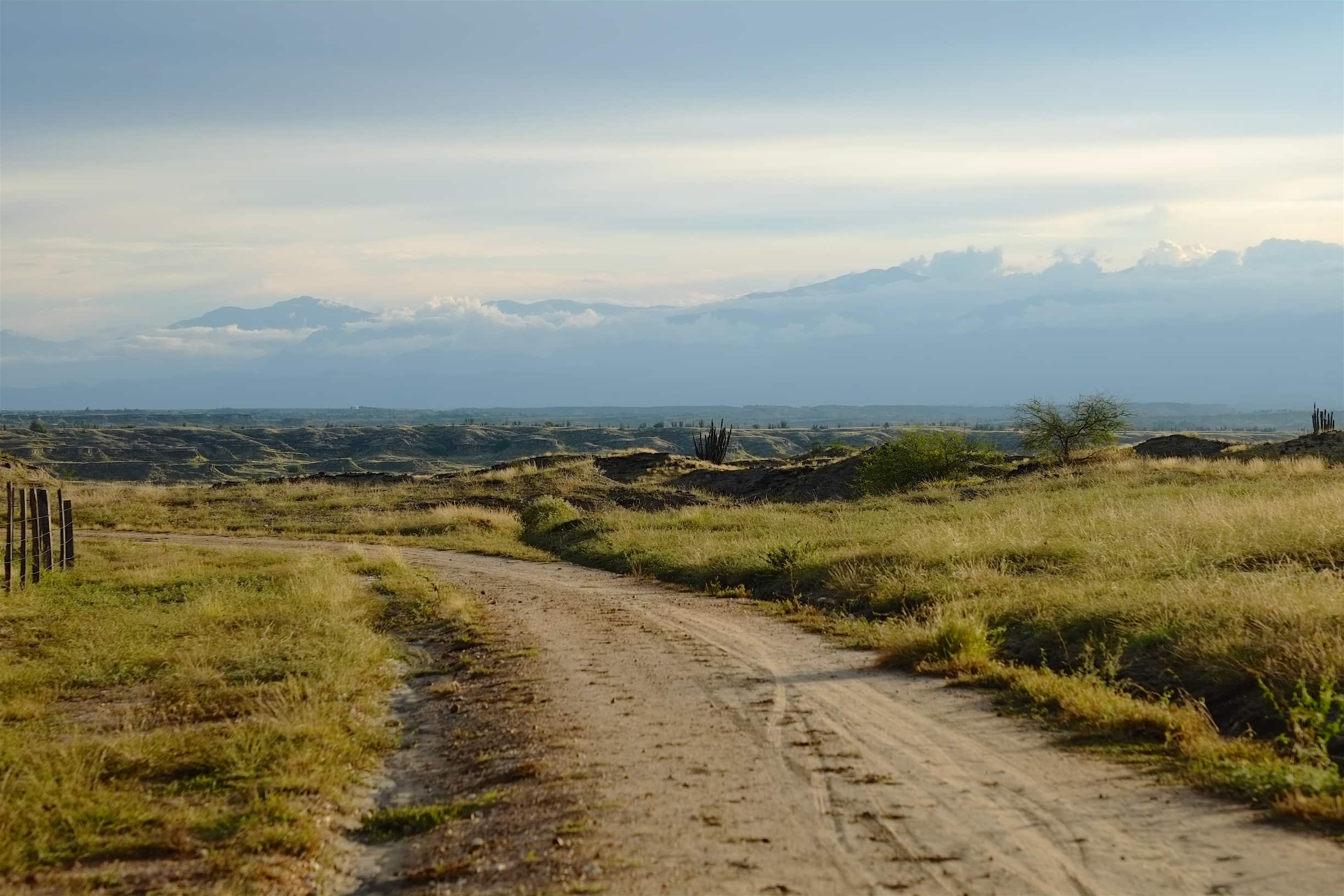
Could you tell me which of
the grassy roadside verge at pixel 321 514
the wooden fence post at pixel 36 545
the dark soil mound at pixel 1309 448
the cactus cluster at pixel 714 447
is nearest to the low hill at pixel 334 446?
the cactus cluster at pixel 714 447

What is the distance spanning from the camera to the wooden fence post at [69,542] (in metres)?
22.8

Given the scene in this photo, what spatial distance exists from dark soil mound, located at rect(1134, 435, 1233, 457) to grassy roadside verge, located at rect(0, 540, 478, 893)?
129 feet

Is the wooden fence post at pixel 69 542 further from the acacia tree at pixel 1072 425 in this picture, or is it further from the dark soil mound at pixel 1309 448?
the acacia tree at pixel 1072 425

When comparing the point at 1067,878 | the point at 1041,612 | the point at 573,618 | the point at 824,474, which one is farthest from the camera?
the point at 824,474

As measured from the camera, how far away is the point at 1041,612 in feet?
42.6

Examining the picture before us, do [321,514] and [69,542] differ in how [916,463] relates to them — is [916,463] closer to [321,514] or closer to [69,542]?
[321,514]

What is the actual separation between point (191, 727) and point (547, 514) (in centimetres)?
2488

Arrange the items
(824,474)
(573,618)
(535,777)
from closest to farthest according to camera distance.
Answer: (535,777)
(573,618)
(824,474)

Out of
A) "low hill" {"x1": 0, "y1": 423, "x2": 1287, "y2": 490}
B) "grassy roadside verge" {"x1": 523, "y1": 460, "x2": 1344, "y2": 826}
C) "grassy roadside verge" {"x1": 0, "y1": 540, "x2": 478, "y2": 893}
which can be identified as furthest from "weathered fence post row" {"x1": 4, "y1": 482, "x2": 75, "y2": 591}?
"low hill" {"x1": 0, "y1": 423, "x2": 1287, "y2": 490}

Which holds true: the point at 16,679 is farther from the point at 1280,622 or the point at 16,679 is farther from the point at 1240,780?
the point at 1280,622

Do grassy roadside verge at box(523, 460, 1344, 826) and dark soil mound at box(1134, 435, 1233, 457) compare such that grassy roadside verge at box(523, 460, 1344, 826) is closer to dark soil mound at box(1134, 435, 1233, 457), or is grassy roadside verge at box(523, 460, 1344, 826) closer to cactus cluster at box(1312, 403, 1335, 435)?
dark soil mound at box(1134, 435, 1233, 457)

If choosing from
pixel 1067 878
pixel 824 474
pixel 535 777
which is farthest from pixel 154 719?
pixel 824 474

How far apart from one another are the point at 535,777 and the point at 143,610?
11.1 m

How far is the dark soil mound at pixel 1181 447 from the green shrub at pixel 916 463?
8.88 m
